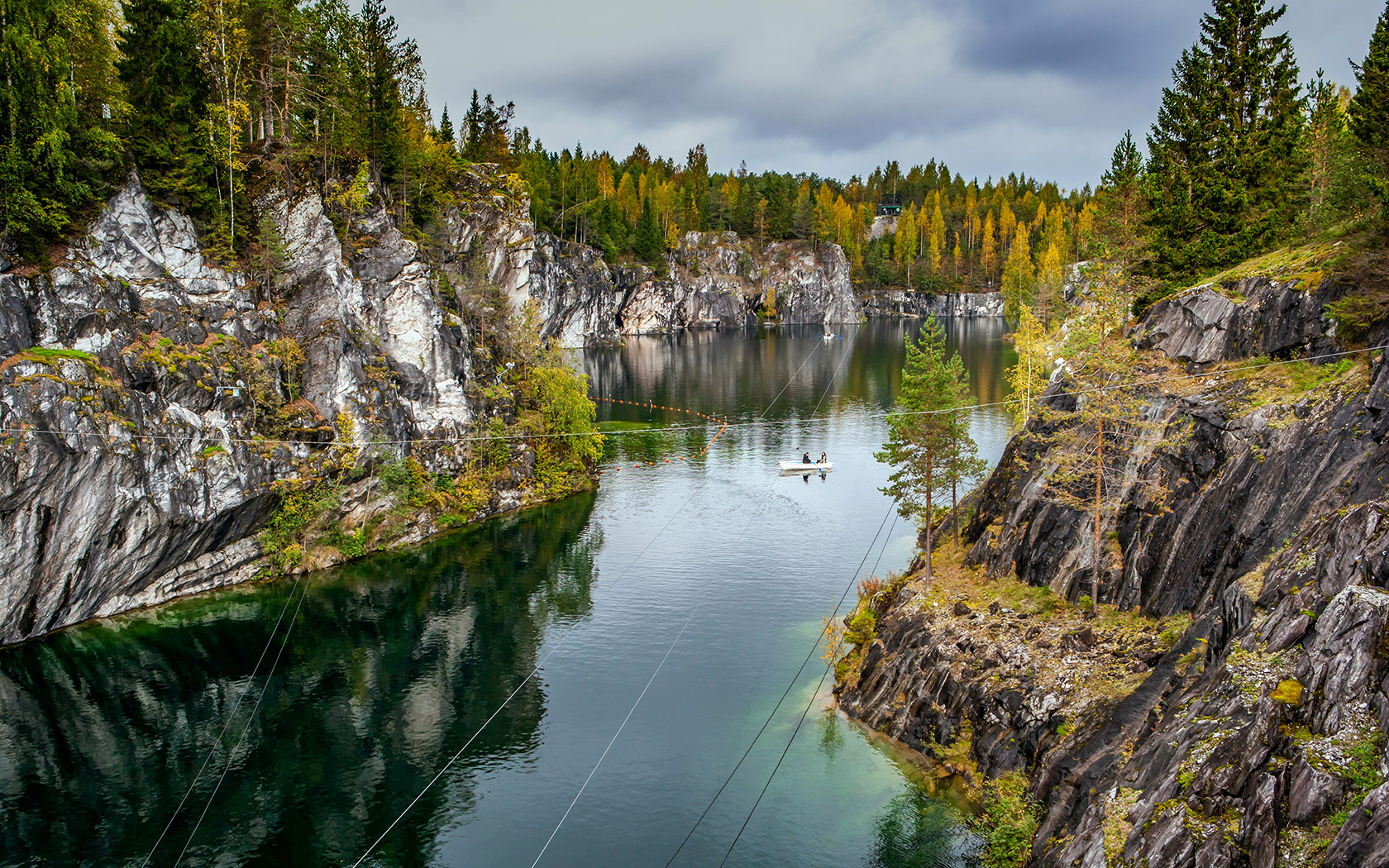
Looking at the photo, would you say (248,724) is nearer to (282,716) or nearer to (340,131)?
(282,716)

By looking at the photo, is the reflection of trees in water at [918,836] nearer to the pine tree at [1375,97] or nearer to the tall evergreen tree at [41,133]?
the pine tree at [1375,97]

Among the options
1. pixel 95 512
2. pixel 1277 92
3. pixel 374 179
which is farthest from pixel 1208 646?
pixel 374 179

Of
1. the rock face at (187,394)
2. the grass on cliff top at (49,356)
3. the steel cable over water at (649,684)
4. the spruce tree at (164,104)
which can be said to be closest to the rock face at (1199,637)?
the steel cable over water at (649,684)

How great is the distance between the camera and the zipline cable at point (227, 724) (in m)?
25.4

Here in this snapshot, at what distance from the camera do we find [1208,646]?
19109 mm

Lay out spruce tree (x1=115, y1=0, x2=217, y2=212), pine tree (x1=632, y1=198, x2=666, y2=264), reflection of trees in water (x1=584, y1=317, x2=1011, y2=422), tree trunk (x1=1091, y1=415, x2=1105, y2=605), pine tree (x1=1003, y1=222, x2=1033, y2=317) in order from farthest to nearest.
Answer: pine tree (x1=632, y1=198, x2=666, y2=264) < pine tree (x1=1003, y1=222, x2=1033, y2=317) < reflection of trees in water (x1=584, y1=317, x2=1011, y2=422) < spruce tree (x1=115, y1=0, x2=217, y2=212) < tree trunk (x1=1091, y1=415, x2=1105, y2=605)

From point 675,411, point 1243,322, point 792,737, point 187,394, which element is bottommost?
Result: point 792,737

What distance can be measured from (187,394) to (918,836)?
41354mm

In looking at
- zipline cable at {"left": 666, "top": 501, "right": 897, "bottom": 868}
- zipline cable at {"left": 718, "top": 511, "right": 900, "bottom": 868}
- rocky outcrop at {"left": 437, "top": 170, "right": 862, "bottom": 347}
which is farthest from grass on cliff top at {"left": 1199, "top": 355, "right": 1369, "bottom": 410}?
rocky outcrop at {"left": 437, "top": 170, "right": 862, "bottom": 347}

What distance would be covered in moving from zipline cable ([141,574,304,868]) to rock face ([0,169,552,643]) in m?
4.77

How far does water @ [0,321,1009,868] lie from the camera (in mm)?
25500

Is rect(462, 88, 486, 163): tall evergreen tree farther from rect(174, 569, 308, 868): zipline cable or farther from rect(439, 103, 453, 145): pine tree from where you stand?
rect(174, 569, 308, 868): zipline cable

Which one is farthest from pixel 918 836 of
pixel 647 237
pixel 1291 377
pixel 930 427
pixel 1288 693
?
pixel 647 237

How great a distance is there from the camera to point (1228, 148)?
36.5 meters
